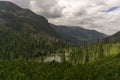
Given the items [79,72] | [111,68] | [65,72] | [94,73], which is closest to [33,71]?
[65,72]

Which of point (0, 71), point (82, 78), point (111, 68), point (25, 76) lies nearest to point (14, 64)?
point (0, 71)

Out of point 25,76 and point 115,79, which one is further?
point 25,76

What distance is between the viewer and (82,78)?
13500 centimetres

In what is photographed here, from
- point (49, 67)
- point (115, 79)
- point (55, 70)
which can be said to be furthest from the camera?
point (49, 67)

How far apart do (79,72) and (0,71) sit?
52698mm

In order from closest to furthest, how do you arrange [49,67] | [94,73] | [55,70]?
[94,73] → [55,70] → [49,67]

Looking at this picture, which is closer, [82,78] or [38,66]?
[82,78]

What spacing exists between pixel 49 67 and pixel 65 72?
1759 cm

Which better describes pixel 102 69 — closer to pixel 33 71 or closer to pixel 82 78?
pixel 82 78

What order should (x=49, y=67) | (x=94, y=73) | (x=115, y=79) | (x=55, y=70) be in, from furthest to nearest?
(x=49, y=67), (x=55, y=70), (x=94, y=73), (x=115, y=79)

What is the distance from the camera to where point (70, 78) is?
439 ft

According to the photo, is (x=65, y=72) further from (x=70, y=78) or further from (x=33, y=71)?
(x=33, y=71)

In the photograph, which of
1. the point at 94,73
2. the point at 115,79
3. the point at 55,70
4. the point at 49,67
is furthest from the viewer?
the point at 49,67

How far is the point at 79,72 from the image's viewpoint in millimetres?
140000
